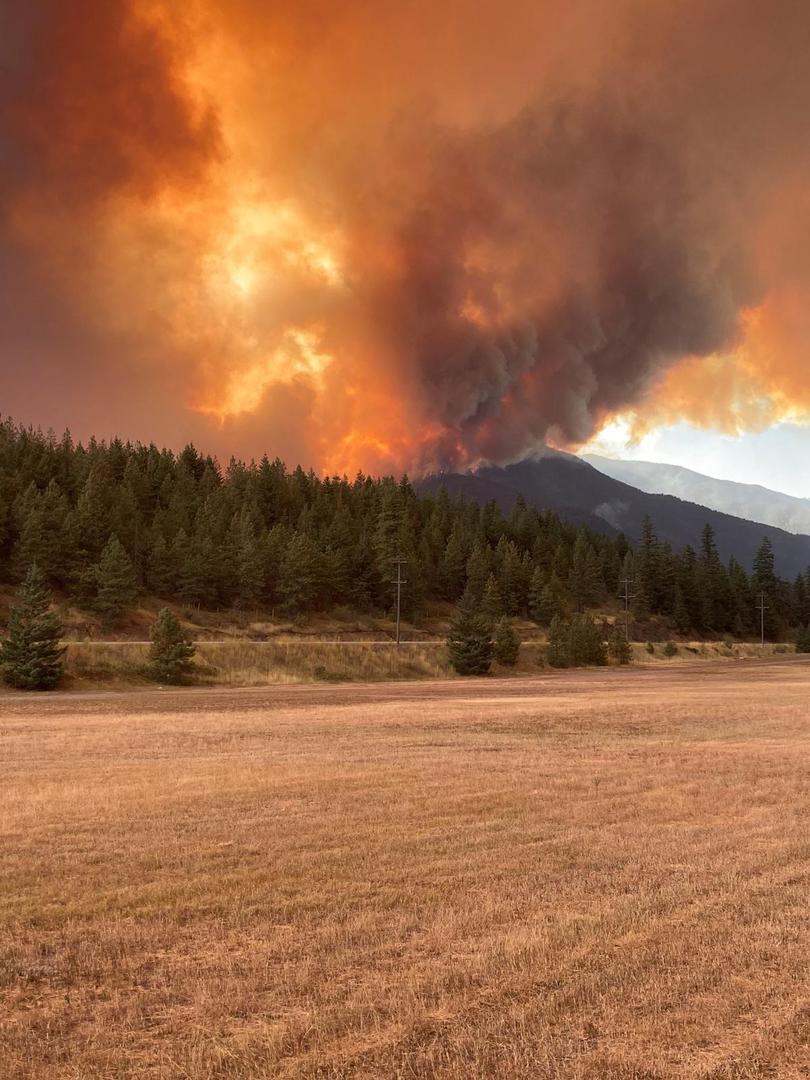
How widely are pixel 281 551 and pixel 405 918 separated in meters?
117

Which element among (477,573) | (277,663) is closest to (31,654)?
(277,663)

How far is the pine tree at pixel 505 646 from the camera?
85.6 m

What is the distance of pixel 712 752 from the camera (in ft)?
78.5

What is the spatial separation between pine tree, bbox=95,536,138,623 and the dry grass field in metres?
77.1

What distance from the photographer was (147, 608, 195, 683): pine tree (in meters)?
62.8

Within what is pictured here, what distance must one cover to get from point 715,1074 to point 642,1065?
524 mm

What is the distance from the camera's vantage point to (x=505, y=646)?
85875 mm

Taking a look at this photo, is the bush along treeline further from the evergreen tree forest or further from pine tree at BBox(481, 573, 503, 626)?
pine tree at BBox(481, 573, 503, 626)

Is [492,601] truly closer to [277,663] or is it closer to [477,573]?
[477,573]

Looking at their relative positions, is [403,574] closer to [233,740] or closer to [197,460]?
[197,460]

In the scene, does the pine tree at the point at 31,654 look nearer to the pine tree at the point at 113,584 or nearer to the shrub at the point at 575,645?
the pine tree at the point at 113,584

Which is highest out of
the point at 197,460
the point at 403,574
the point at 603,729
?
the point at 197,460

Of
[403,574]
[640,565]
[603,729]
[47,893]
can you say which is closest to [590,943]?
[47,893]

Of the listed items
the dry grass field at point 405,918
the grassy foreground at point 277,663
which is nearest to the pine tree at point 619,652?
the grassy foreground at point 277,663
